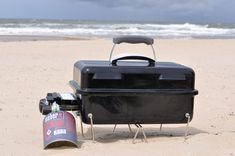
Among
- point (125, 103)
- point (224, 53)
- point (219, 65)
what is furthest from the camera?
point (224, 53)

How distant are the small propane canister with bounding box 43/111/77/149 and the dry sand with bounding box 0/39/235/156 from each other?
0.07 metres

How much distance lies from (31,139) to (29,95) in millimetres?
2952

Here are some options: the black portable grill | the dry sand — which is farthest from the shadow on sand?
the black portable grill

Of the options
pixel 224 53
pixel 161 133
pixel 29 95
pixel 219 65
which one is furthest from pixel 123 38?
pixel 224 53

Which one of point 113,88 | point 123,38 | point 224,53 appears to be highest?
point 123,38

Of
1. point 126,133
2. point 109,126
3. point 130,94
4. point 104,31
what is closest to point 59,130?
point 130,94

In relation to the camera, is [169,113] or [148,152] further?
[169,113]

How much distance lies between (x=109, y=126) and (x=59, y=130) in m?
1.56

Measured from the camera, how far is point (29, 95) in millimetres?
7656

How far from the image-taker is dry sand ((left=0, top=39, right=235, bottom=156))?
421 centimetres

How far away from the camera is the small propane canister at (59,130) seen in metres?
4.15

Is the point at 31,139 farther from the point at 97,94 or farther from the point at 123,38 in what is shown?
the point at 123,38

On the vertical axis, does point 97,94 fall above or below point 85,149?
above

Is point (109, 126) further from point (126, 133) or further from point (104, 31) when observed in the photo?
point (104, 31)
